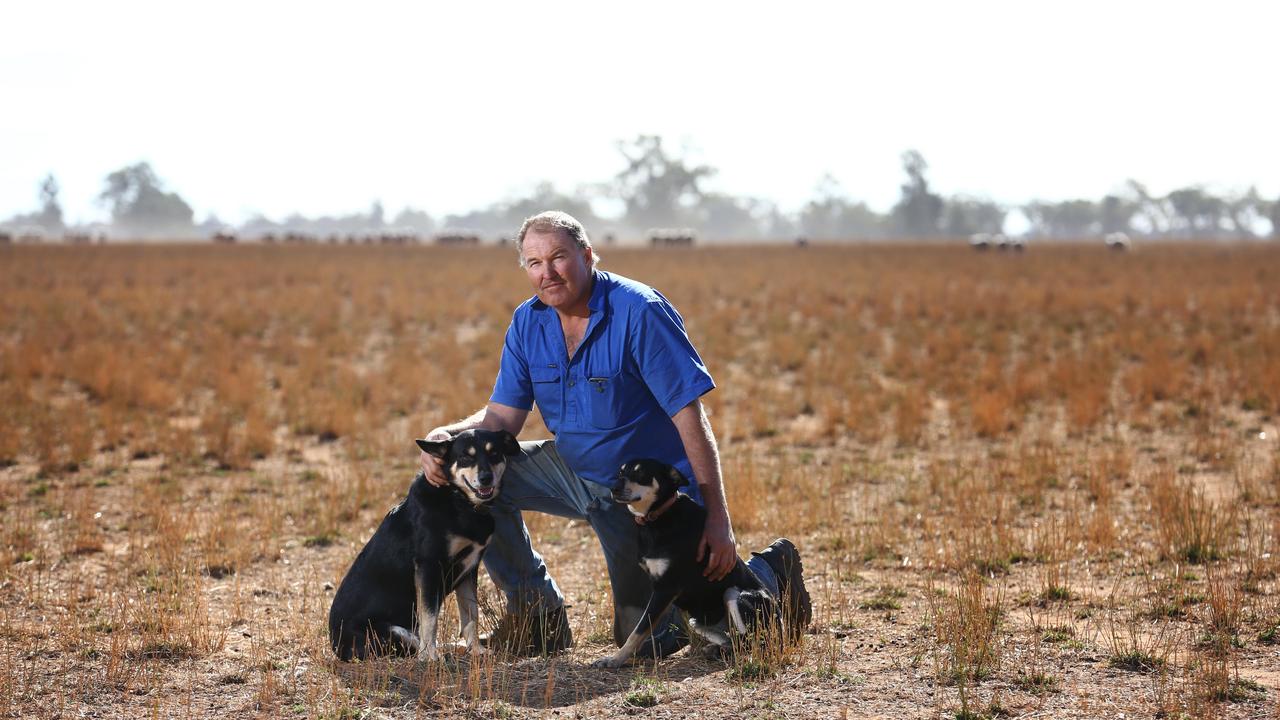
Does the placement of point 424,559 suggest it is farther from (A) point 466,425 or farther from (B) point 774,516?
(B) point 774,516

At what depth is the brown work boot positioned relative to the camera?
5457mm

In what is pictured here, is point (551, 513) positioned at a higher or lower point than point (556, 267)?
lower

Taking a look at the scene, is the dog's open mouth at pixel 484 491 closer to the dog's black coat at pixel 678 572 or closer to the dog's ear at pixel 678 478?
the dog's black coat at pixel 678 572

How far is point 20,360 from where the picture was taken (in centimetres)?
1619

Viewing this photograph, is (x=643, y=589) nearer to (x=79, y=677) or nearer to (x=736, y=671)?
(x=736, y=671)

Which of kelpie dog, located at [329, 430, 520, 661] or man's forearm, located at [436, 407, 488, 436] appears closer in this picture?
kelpie dog, located at [329, 430, 520, 661]

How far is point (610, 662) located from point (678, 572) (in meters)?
0.60

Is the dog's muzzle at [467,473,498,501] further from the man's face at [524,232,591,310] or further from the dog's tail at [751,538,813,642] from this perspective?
the dog's tail at [751,538,813,642]

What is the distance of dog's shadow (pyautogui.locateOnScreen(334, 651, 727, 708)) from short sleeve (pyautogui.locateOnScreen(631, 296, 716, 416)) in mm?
1180

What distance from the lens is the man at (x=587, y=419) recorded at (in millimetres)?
5152

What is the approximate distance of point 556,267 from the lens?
17.3 feet

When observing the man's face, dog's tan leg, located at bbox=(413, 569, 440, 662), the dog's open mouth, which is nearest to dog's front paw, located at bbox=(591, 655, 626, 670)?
dog's tan leg, located at bbox=(413, 569, 440, 662)

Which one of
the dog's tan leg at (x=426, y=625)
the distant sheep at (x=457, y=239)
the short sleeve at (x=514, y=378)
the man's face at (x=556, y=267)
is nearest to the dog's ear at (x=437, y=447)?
the dog's tan leg at (x=426, y=625)

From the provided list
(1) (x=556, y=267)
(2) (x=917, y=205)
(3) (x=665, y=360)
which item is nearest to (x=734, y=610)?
(3) (x=665, y=360)
